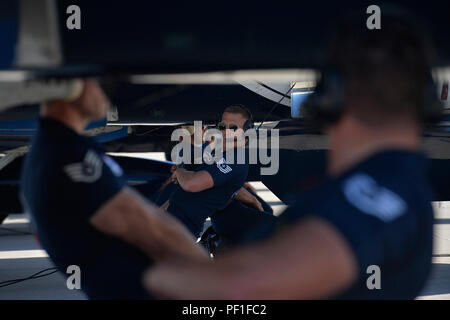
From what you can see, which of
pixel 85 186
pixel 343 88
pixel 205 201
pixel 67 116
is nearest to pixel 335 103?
pixel 343 88

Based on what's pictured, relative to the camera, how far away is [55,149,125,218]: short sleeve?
1.40m

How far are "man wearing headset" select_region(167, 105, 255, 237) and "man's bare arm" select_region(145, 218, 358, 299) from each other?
3.76 meters

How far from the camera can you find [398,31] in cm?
91

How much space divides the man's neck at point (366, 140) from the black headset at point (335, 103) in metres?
0.02

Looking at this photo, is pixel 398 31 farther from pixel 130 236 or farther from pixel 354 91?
pixel 130 236

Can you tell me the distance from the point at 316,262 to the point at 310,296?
0.23ft

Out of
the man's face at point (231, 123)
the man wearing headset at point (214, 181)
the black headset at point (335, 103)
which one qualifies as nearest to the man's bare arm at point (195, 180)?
the man wearing headset at point (214, 181)

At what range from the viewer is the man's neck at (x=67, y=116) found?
1.50m

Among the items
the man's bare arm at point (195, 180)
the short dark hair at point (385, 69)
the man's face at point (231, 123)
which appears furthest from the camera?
the man's face at point (231, 123)

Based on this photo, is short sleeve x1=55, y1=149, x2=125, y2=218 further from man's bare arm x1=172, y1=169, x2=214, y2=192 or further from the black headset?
man's bare arm x1=172, y1=169, x2=214, y2=192

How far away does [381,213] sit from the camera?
31.4 inches

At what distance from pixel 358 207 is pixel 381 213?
3cm

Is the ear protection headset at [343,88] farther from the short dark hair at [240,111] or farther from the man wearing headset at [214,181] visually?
the short dark hair at [240,111]

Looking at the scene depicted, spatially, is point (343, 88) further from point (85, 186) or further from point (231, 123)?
point (231, 123)
